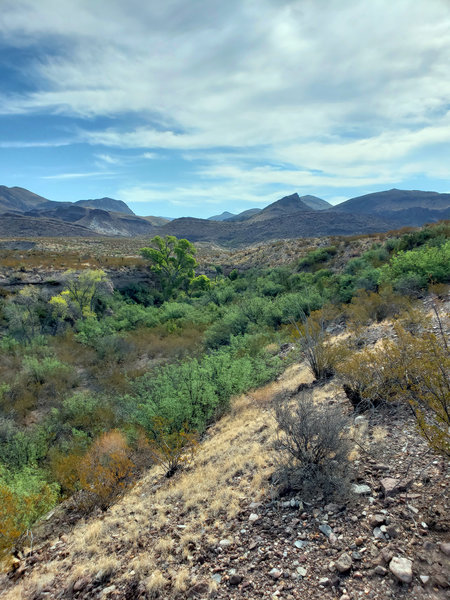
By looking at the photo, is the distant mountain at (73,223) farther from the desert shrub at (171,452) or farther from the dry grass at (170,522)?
the dry grass at (170,522)

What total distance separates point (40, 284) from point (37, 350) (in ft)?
37.7

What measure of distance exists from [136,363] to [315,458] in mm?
14267

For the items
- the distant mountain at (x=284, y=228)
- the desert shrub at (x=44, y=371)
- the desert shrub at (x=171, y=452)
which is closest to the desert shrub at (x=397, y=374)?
the desert shrub at (x=171, y=452)

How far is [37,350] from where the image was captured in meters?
17.2

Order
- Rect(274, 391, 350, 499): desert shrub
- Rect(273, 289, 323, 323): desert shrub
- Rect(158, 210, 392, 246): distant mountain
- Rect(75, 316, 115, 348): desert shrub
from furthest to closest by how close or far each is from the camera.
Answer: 1. Rect(158, 210, 392, 246): distant mountain
2. Rect(75, 316, 115, 348): desert shrub
3. Rect(273, 289, 323, 323): desert shrub
4. Rect(274, 391, 350, 499): desert shrub

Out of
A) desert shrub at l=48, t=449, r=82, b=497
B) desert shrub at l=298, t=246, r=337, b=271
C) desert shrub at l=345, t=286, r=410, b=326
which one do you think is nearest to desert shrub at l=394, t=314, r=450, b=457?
desert shrub at l=345, t=286, r=410, b=326

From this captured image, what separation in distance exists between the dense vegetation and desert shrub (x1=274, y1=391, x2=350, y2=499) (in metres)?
1.19

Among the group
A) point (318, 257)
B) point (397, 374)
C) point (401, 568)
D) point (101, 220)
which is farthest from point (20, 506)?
point (101, 220)

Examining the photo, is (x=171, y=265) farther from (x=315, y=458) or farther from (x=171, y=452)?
(x=315, y=458)

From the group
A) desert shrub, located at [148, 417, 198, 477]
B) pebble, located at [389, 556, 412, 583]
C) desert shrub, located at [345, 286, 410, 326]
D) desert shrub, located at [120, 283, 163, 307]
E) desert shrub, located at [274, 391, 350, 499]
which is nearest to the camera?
pebble, located at [389, 556, 412, 583]

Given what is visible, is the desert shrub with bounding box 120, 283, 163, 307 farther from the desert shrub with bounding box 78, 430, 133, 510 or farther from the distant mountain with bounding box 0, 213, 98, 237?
the distant mountain with bounding box 0, 213, 98, 237

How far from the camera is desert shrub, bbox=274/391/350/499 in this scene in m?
4.07

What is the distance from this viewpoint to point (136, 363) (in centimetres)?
1725

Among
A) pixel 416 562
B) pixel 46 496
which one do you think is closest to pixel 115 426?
pixel 46 496
